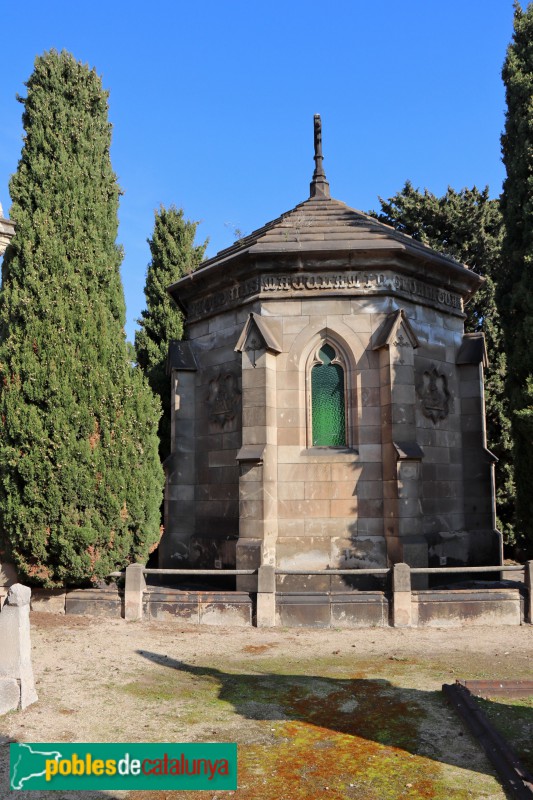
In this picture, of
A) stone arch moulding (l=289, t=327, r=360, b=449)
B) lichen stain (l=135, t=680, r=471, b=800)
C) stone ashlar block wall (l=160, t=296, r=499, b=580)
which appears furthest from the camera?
stone arch moulding (l=289, t=327, r=360, b=449)

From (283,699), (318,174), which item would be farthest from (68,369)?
(318,174)

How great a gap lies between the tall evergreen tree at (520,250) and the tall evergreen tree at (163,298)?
10.3 metres

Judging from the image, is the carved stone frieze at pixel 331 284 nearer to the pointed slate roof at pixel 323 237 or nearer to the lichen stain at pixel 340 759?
the pointed slate roof at pixel 323 237

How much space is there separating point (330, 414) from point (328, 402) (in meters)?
0.26

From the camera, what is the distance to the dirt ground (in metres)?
4.89

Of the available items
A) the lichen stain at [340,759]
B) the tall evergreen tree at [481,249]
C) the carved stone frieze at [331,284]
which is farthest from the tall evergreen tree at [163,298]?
the lichen stain at [340,759]

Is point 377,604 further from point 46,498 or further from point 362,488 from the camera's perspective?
point 46,498

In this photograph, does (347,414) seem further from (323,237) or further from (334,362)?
(323,237)

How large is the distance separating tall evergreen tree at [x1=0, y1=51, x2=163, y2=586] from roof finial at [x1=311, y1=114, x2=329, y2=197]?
18.3 ft

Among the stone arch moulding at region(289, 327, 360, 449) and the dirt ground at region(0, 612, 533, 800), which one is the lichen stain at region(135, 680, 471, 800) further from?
the stone arch moulding at region(289, 327, 360, 449)

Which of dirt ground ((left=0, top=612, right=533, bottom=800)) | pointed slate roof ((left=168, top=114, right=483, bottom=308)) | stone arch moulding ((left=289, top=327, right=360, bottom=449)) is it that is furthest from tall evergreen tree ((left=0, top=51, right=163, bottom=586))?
stone arch moulding ((left=289, top=327, right=360, bottom=449))

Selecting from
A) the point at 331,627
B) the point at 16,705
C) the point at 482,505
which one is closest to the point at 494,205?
the point at 482,505

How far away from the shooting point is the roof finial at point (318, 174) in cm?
1580

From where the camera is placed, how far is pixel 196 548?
1411cm
